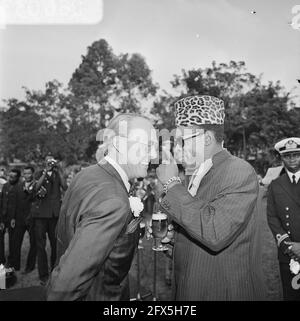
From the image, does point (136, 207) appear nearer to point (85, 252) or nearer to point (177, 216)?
point (177, 216)

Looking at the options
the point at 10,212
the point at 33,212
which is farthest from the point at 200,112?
the point at 10,212

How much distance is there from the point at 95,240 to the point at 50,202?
4.95m

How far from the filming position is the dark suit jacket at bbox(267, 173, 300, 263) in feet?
11.7

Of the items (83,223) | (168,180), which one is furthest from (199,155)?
(83,223)

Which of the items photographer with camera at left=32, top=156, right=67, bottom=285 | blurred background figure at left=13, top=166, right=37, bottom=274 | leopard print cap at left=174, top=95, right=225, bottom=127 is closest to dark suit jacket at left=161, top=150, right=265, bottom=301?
leopard print cap at left=174, top=95, right=225, bottom=127

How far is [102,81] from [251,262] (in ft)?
110

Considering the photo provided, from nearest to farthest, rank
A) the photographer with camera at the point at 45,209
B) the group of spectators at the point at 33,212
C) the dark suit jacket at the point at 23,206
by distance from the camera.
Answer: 1. the photographer with camera at the point at 45,209
2. the group of spectators at the point at 33,212
3. the dark suit jacket at the point at 23,206

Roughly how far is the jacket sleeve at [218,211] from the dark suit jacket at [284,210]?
1976mm

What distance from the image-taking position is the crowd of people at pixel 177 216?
143 centimetres

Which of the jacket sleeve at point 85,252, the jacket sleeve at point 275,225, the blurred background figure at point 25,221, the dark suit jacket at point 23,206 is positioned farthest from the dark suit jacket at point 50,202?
the jacket sleeve at point 85,252

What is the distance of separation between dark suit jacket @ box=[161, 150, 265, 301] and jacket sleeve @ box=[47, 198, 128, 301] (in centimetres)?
52

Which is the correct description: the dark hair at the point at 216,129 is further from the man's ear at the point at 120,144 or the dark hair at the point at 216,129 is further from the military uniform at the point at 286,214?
the military uniform at the point at 286,214

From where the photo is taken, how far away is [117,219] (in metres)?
1.45

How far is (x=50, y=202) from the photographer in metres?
6.05
